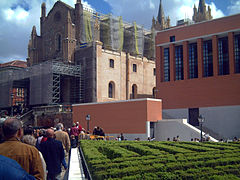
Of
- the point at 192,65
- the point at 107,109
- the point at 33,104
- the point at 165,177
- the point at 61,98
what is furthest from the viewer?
the point at 61,98

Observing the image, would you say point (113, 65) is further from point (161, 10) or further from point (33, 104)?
point (161, 10)

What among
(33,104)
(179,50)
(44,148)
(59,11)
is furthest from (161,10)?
(44,148)

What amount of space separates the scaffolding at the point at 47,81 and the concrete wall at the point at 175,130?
14.2 m

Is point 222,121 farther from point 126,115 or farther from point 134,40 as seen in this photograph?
point 134,40

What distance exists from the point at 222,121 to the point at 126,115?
33.5ft

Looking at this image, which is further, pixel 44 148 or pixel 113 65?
pixel 113 65

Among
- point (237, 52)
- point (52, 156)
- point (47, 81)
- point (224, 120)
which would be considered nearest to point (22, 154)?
point (52, 156)

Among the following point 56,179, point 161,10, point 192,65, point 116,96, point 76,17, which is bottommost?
point 56,179

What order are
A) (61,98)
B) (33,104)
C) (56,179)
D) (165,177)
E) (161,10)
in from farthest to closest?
1. (161,10)
2. (61,98)
3. (33,104)
4. (56,179)
5. (165,177)

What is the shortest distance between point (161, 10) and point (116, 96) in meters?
39.5

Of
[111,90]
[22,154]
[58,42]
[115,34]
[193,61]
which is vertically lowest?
[22,154]

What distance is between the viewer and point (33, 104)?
38.0 meters

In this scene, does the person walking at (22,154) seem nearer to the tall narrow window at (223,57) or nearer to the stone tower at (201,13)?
the tall narrow window at (223,57)

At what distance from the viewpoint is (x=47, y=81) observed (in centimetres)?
3609
